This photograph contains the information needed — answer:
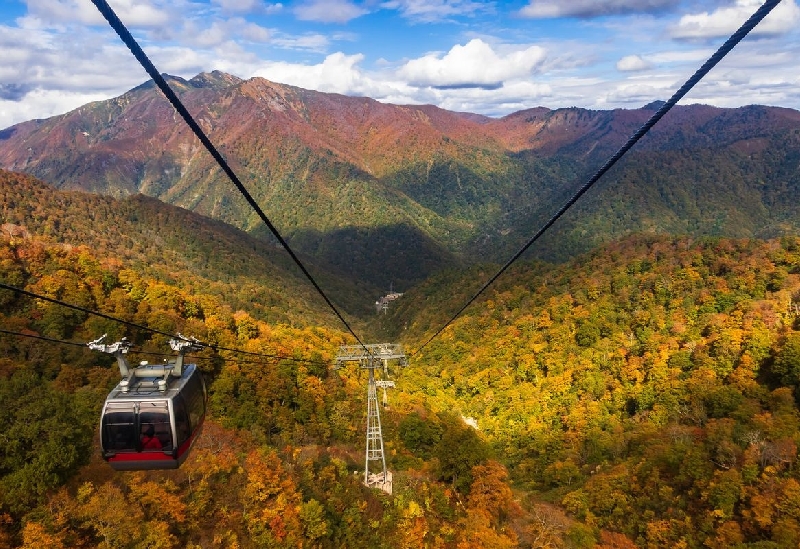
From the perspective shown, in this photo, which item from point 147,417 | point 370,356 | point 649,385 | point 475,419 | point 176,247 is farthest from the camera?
point 176,247

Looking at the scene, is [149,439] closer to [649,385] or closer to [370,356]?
[370,356]

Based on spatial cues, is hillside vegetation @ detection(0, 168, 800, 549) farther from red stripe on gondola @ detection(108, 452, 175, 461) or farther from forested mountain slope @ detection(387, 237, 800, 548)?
red stripe on gondola @ detection(108, 452, 175, 461)

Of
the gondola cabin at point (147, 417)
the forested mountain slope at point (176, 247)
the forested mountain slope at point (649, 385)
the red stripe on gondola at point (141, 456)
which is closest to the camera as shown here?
the gondola cabin at point (147, 417)

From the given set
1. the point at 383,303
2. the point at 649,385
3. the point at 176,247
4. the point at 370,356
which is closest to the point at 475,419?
the point at 649,385

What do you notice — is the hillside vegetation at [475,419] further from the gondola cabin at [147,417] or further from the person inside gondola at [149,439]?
the person inside gondola at [149,439]

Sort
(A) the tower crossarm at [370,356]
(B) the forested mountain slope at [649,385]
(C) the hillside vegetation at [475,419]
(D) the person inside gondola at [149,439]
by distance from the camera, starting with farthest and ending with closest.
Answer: (B) the forested mountain slope at [649,385] → (A) the tower crossarm at [370,356] → (C) the hillside vegetation at [475,419] → (D) the person inside gondola at [149,439]

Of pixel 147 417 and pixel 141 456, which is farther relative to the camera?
pixel 141 456

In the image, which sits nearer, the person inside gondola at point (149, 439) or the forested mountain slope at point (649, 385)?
the person inside gondola at point (149, 439)

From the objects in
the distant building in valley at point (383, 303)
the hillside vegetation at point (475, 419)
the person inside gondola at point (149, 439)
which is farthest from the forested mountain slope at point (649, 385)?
the distant building in valley at point (383, 303)

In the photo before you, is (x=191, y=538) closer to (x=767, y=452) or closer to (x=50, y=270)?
(x=767, y=452)
